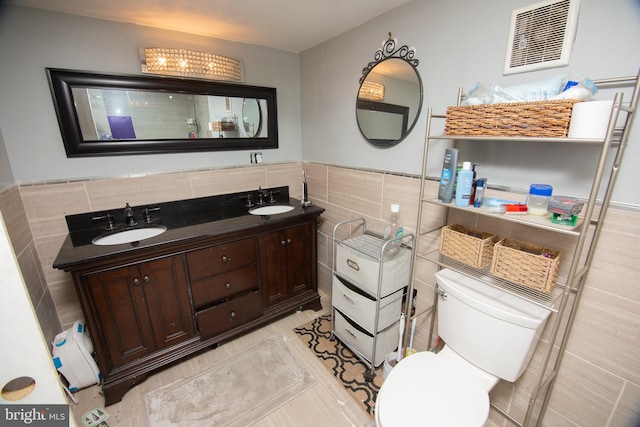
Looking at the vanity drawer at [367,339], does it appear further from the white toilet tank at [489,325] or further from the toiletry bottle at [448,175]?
the toiletry bottle at [448,175]

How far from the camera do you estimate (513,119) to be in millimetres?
953

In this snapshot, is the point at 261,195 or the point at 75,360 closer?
the point at 75,360

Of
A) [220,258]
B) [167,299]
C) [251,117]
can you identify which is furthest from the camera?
[251,117]

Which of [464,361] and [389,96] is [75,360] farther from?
[389,96]

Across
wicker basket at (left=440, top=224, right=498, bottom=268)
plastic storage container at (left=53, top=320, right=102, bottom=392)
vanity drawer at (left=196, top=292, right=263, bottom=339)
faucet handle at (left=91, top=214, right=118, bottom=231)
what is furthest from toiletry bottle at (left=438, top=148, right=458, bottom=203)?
plastic storage container at (left=53, top=320, right=102, bottom=392)

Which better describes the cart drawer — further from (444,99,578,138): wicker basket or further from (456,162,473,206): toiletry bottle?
(444,99,578,138): wicker basket

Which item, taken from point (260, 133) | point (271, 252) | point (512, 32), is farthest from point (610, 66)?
point (260, 133)

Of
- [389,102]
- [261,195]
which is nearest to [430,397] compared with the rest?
[389,102]

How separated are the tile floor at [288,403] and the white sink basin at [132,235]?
2.81ft

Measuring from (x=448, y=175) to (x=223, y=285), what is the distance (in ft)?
4.84

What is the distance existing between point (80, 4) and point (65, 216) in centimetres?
117

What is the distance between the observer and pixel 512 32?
1.08 m

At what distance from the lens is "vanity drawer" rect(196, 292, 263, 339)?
1.73 metres

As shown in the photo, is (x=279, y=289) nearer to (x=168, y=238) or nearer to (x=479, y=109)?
(x=168, y=238)
